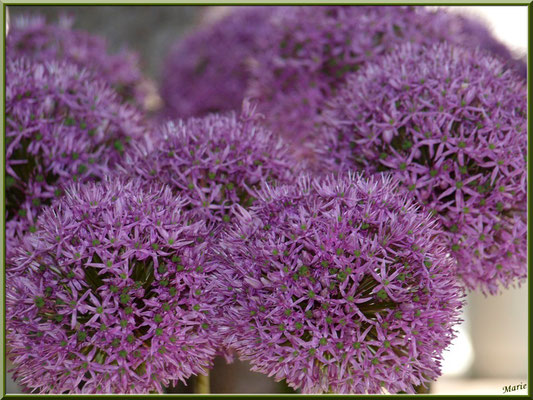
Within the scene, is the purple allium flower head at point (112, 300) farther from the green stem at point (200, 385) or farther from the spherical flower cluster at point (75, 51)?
the spherical flower cluster at point (75, 51)

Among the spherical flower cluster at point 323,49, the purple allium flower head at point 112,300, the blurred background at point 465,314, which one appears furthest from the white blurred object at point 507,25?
the purple allium flower head at point 112,300

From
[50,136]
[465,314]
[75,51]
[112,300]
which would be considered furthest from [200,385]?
[75,51]

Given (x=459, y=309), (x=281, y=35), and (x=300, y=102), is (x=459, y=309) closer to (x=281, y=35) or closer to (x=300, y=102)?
(x=300, y=102)

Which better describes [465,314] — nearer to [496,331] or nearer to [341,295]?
[496,331]

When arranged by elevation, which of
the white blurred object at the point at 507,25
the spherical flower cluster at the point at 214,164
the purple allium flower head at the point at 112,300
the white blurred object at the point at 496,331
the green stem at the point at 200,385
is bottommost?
the green stem at the point at 200,385

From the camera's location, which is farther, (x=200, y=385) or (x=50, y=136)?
(x=50, y=136)

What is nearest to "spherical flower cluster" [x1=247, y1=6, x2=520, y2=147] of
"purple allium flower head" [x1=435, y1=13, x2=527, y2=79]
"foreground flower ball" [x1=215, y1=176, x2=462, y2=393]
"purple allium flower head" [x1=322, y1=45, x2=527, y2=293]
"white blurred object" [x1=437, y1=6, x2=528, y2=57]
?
"purple allium flower head" [x1=435, y1=13, x2=527, y2=79]

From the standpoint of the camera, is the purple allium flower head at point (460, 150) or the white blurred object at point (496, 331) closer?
the purple allium flower head at point (460, 150)
